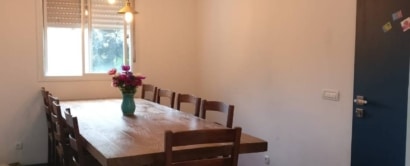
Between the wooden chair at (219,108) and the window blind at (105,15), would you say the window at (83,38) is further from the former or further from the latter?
the wooden chair at (219,108)

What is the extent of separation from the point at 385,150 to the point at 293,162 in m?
1.04

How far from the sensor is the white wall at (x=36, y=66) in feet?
13.9

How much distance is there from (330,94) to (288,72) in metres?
0.59

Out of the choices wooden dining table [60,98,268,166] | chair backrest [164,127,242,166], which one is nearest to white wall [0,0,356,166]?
wooden dining table [60,98,268,166]

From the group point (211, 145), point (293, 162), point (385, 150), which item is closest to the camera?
point (211, 145)

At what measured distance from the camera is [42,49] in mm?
4371

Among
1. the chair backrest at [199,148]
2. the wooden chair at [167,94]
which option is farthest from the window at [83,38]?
the chair backrest at [199,148]

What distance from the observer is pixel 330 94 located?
299 centimetres

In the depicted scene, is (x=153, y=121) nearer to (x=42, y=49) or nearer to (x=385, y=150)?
(x=385, y=150)

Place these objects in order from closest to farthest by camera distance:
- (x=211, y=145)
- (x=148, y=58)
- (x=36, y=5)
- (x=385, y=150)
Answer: (x=211, y=145), (x=385, y=150), (x=36, y=5), (x=148, y=58)

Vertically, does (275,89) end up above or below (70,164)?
above

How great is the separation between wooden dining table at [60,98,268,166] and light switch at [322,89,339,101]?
29.6 inches

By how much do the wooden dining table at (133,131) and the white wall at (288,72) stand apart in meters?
0.75

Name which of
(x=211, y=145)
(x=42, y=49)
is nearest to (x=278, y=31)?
(x=211, y=145)
